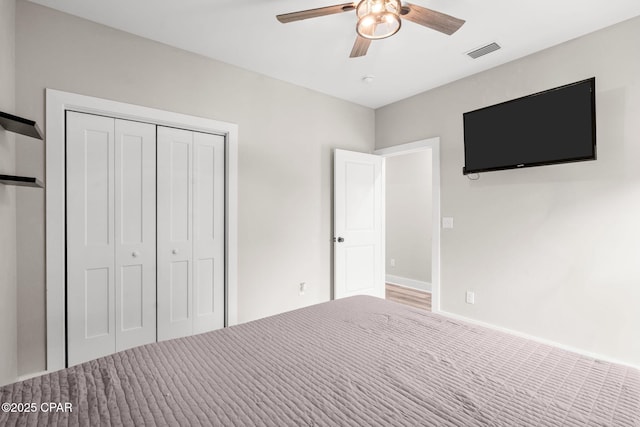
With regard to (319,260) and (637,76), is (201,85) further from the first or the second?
(637,76)

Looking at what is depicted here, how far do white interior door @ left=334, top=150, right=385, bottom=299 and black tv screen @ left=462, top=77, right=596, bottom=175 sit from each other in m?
1.22

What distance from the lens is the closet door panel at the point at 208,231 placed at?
112 inches

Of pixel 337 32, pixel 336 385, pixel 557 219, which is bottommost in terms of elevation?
pixel 336 385

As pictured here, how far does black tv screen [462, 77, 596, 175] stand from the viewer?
2354mm

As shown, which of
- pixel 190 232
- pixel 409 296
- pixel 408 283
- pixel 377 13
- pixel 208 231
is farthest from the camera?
pixel 408 283

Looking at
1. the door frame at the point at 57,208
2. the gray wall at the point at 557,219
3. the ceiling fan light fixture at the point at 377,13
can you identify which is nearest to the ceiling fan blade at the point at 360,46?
the ceiling fan light fixture at the point at 377,13

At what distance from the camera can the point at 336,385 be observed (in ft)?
3.63

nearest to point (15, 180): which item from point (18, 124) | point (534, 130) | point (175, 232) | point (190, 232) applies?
point (18, 124)

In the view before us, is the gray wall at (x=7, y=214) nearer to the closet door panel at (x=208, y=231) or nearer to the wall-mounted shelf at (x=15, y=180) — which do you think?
the wall-mounted shelf at (x=15, y=180)

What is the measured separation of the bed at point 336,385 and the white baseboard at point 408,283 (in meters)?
3.53

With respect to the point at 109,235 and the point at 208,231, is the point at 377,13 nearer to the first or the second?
the point at 208,231

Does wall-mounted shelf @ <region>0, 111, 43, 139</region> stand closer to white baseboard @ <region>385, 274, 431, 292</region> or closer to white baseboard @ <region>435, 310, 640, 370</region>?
white baseboard @ <region>435, 310, 640, 370</region>

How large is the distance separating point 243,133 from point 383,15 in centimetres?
186

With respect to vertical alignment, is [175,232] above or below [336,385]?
above
